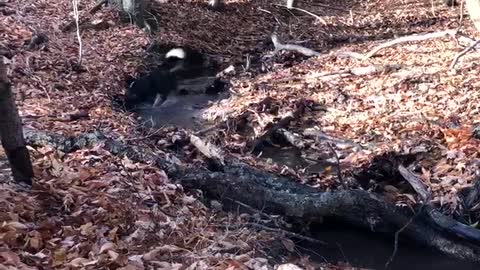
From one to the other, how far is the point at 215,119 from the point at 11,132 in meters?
5.96

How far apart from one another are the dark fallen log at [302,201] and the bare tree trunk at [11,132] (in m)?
1.55

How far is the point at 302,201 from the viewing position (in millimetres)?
6371

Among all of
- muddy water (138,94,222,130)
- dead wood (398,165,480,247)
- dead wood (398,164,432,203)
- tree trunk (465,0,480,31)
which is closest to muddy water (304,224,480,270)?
dead wood (398,165,480,247)

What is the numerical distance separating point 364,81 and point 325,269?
626 cm

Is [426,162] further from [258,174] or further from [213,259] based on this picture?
[213,259]

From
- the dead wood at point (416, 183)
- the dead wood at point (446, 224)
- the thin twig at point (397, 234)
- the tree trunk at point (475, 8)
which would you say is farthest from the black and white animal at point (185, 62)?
the thin twig at point (397, 234)

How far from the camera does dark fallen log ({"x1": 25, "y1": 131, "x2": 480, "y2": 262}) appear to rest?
20.0 feet

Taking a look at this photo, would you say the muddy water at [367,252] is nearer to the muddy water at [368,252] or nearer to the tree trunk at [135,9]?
the muddy water at [368,252]

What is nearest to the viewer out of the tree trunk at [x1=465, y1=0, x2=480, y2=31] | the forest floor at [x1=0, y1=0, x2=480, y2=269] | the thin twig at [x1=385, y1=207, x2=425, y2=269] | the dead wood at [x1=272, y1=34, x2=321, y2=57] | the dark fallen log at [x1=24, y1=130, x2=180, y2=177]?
the forest floor at [x1=0, y1=0, x2=480, y2=269]

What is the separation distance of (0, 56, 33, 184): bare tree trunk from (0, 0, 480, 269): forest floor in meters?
0.18

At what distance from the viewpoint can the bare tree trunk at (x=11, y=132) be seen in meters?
4.39

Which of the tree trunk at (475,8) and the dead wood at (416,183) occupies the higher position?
the tree trunk at (475,8)

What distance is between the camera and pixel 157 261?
448 cm

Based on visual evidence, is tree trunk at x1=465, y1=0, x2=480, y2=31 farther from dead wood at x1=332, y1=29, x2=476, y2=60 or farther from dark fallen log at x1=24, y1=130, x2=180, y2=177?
dark fallen log at x1=24, y1=130, x2=180, y2=177
